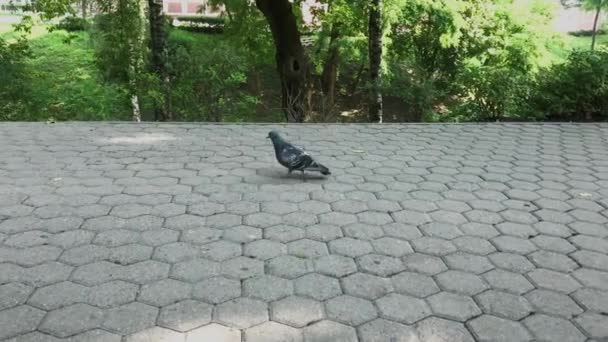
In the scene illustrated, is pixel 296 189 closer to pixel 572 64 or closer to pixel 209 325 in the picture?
pixel 209 325

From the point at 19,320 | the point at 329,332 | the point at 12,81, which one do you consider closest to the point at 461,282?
the point at 329,332

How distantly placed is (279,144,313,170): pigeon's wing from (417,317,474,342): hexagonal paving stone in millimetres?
2372

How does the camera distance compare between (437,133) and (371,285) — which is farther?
(437,133)

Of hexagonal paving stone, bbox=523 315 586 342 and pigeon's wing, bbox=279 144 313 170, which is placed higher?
pigeon's wing, bbox=279 144 313 170

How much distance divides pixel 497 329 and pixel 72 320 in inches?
83.1

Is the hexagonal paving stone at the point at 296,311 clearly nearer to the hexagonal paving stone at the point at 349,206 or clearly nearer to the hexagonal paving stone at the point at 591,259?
the hexagonal paving stone at the point at 349,206

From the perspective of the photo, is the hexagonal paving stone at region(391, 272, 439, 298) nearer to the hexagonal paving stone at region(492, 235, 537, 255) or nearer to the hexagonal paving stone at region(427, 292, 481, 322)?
the hexagonal paving stone at region(427, 292, 481, 322)

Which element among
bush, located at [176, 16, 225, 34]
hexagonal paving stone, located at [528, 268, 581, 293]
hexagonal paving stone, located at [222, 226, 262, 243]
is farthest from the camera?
bush, located at [176, 16, 225, 34]

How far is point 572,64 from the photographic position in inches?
338

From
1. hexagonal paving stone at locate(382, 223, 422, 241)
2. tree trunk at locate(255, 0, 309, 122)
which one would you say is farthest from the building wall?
hexagonal paving stone at locate(382, 223, 422, 241)

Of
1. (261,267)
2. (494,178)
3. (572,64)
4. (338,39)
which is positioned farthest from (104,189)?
(338,39)

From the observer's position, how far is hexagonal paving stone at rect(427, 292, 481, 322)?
277 centimetres

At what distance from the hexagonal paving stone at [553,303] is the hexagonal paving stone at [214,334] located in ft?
5.29

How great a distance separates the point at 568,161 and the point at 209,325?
4.79 m
